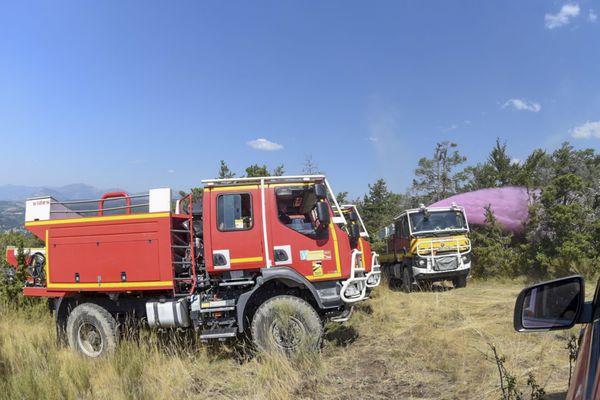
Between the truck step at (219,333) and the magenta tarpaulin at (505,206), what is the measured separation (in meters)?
11.6

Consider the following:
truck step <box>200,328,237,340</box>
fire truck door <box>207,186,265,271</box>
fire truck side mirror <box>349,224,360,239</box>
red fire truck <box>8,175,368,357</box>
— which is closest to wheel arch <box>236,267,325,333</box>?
red fire truck <box>8,175,368,357</box>

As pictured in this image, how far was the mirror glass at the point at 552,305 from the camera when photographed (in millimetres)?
1729

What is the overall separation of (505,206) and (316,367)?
42.1ft

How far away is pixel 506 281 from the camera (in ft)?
48.1

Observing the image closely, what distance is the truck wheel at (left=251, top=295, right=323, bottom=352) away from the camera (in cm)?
640

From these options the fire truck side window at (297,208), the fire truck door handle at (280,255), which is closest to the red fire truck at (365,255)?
the fire truck side window at (297,208)

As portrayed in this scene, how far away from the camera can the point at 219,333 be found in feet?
21.3

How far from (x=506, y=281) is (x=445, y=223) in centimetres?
290

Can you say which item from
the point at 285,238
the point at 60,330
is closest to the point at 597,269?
the point at 285,238

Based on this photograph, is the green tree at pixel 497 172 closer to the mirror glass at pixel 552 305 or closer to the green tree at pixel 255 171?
the green tree at pixel 255 171

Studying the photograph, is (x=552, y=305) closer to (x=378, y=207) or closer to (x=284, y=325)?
(x=284, y=325)

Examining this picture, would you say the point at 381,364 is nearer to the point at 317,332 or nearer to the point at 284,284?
the point at 317,332

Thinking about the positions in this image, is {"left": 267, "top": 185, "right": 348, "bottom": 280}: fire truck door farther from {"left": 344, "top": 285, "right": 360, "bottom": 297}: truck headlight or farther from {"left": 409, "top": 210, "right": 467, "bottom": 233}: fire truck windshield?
{"left": 409, "top": 210, "right": 467, "bottom": 233}: fire truck windshield

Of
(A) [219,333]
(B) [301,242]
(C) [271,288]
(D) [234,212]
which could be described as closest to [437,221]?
(B) [301,242]
